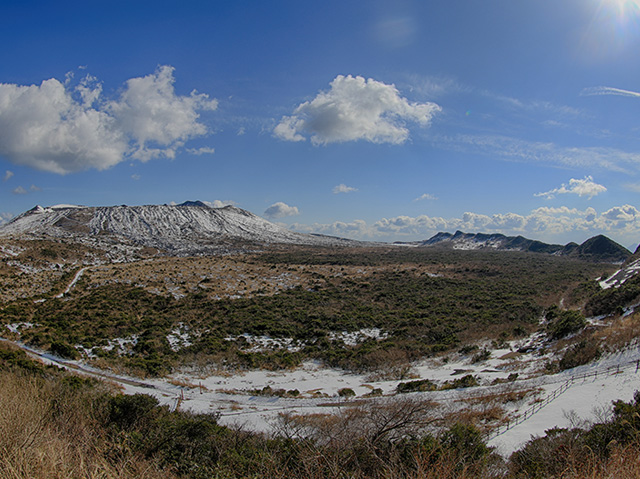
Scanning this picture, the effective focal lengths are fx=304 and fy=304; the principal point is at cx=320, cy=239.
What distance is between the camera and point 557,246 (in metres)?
99.6

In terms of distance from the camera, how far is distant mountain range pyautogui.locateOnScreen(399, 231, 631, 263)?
70588mm

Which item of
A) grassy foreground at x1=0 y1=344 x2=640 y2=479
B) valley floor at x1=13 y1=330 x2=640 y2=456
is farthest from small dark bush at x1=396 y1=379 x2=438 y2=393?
grassy foreground at x1=0 y1=344 x2=640 y2=479

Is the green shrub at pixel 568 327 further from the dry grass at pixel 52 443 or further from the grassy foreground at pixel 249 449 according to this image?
the dry grass at pixel 52 443

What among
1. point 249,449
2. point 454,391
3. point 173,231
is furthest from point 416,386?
point 173,231

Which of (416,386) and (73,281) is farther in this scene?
(73,281)

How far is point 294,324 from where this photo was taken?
Answer: 828 inches

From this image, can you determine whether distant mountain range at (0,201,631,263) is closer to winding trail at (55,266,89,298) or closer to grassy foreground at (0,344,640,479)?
winding trail at (55,266,89,298)

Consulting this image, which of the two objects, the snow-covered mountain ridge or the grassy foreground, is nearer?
the grassy foreground

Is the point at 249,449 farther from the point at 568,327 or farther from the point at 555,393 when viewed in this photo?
the point at 568,327

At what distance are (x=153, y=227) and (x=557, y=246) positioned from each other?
126 m

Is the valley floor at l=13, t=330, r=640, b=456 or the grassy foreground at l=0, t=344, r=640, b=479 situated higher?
the grassy foreground at l=0, t=344, r=640, b=479

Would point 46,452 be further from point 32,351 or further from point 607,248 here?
point 607,248

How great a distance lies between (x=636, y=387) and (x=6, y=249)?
54446 millimetres

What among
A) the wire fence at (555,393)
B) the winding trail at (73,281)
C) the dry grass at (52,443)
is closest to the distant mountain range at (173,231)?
the winding trail at (73,281)
